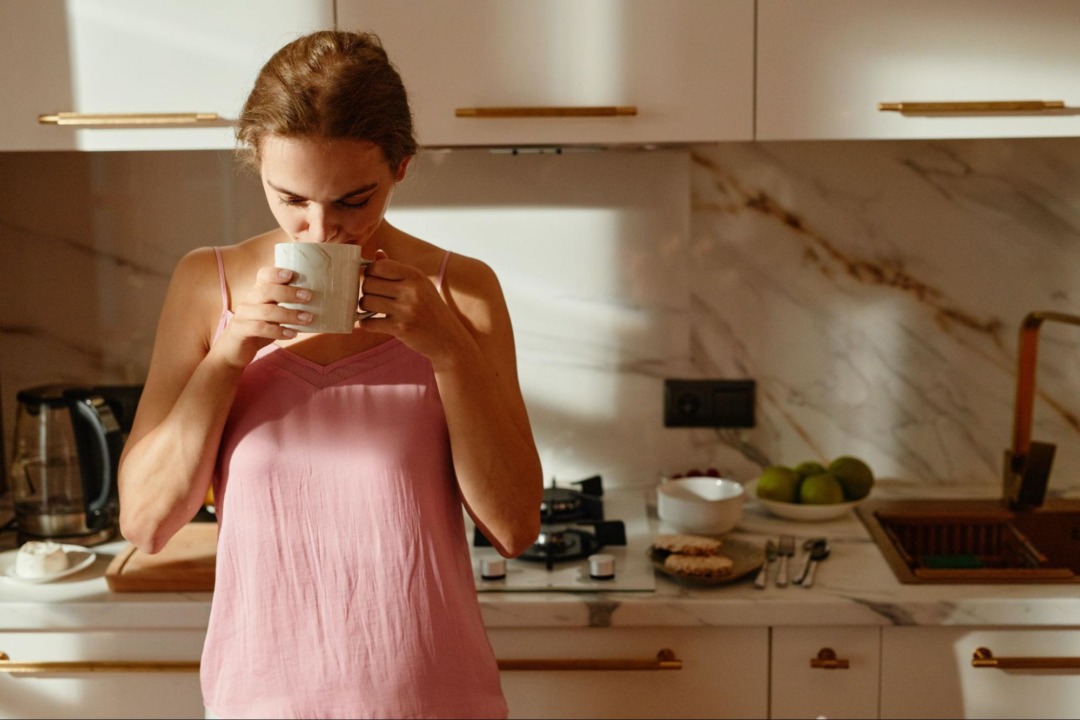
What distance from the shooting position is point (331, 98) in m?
1.11

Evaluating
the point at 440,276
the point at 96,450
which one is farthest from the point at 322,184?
the point at 96,450

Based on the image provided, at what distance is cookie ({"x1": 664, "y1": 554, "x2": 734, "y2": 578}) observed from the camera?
170 cm

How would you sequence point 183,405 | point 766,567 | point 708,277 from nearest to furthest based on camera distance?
point 183,405, point 766,567, point 708,277

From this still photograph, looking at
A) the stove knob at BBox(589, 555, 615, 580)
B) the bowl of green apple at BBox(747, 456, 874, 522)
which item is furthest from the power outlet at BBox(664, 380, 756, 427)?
the stove knob at BBox(589, 555, 615, 580)

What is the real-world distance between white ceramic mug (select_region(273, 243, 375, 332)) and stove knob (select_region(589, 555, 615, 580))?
775mm

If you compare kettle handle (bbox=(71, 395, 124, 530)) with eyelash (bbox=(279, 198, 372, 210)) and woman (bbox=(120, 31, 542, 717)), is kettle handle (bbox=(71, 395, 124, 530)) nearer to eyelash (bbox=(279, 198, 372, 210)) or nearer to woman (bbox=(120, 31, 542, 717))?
woman (bbox=(120, 31, 542, 717))

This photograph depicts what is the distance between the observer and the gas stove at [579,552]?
1.71 metres

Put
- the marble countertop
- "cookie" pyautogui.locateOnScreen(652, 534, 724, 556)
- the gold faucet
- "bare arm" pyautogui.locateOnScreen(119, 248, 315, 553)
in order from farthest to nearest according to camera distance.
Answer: the gold faucet → "cookie" pyautogui.locateOnScreen(652, 534, 724, 556) → the marble countertop → "bare arm" pyautogui.locateOnScreen(119, 248, 315, 553)

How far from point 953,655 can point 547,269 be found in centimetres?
97

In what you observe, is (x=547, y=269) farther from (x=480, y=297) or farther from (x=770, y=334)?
(x=480, y=297)

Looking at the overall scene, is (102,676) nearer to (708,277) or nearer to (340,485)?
(340,485)

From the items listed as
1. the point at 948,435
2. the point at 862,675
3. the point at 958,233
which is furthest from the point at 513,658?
the point at 958,233

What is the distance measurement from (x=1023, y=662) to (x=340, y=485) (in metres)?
1.08

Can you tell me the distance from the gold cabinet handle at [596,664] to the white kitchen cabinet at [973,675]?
325mm
